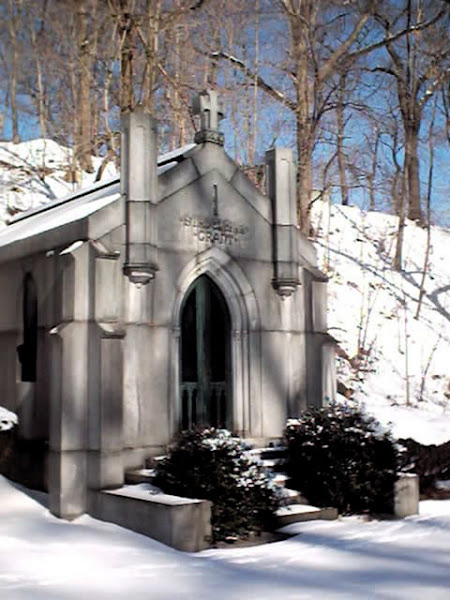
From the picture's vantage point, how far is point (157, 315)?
10.2 m

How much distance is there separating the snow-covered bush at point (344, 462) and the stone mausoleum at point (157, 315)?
1.20 metres

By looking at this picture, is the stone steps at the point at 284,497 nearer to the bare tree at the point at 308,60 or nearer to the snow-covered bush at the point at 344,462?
the snow-covered bush at the point at 344,462

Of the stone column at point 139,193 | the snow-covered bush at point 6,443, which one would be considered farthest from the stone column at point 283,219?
the snow-covered bush at point 6,443

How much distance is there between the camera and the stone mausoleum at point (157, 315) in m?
9.28

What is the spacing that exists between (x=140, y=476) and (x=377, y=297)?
49.3 feet

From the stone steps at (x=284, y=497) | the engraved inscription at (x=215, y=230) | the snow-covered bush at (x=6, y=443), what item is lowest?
the stone steps at (x=284, y=497)

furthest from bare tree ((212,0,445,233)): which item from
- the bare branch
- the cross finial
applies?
the cross finial

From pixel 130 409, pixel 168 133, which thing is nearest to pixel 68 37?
pixel 168 133

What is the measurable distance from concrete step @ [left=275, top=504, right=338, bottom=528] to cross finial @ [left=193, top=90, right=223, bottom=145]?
17.6 ft

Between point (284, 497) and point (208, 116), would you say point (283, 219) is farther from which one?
point (284, 497)

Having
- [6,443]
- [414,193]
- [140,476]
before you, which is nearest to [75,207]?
[6,443]

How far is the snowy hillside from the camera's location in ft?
62.0

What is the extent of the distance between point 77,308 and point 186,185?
2555 millimetres

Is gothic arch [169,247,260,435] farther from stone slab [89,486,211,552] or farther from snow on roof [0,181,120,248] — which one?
stone slab [89,486,211,552]
